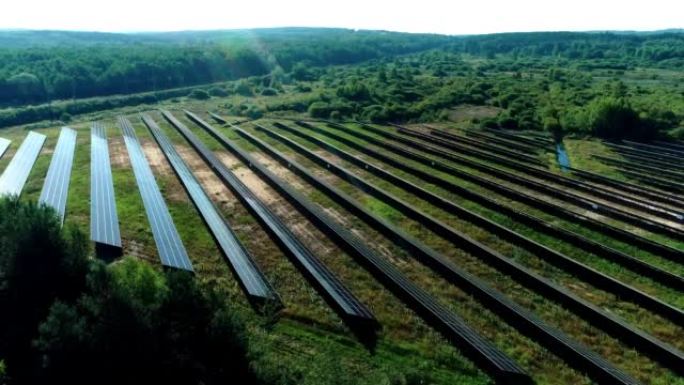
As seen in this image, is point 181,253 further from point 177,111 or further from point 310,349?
point 177,111

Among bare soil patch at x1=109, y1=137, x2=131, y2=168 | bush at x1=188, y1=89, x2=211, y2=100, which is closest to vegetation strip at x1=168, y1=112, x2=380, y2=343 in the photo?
bare soil patch at x1=109, y1=137, x2=131, y2=168

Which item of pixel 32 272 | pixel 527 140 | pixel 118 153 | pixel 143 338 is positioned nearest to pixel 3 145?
pixel 118 153

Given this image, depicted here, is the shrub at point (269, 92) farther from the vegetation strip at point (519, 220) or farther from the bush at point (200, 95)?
the vegetation strip at point (519, 220)

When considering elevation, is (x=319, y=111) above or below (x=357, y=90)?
below

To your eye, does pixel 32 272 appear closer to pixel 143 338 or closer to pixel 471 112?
pixel 143 338

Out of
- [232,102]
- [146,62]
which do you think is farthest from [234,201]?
[146,62]

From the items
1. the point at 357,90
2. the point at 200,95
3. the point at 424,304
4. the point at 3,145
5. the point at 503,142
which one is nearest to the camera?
the point at 424,304
